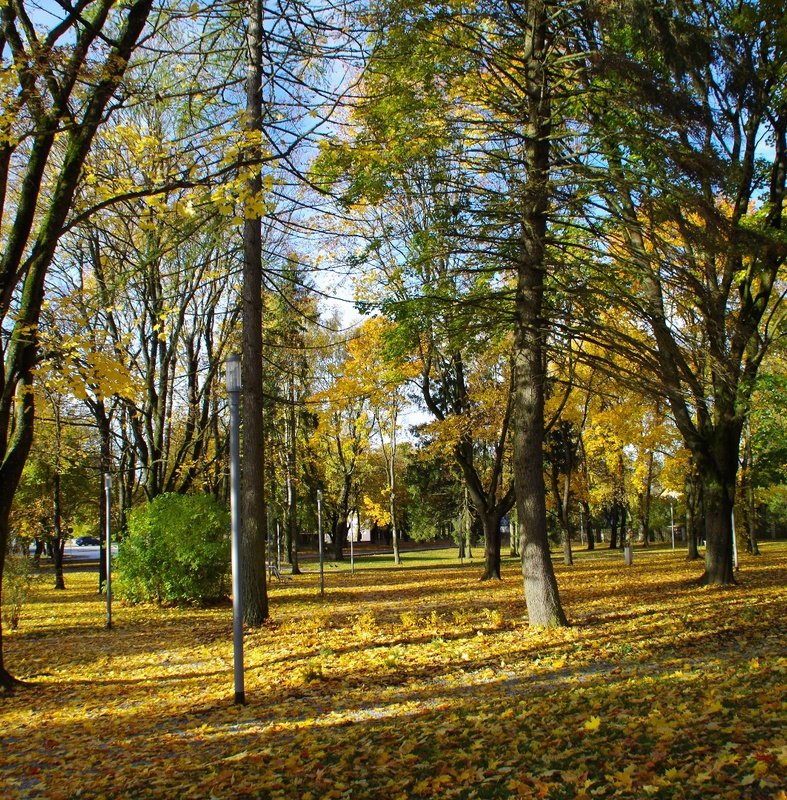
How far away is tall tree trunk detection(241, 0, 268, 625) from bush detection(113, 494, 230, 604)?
332cm

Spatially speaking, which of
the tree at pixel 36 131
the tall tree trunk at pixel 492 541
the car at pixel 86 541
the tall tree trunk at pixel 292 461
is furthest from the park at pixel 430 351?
the car at pixel 86 541

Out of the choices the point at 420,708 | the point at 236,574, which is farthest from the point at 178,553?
the point at 420,708

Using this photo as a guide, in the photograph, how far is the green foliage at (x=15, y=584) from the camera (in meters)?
12.5

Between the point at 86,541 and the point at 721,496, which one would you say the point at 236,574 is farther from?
the point at 86,541

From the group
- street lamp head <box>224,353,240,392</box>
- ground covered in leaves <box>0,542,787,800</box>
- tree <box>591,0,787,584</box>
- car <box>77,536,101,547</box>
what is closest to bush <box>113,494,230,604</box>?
ground covered in leaves <box>0,542,787,800</box>

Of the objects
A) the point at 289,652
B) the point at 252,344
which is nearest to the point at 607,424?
the point at 252,344

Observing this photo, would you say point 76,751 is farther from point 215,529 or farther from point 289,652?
point 215,529

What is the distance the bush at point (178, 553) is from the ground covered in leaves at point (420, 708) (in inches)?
107

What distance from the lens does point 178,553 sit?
15.0 meters

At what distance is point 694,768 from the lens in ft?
12.6

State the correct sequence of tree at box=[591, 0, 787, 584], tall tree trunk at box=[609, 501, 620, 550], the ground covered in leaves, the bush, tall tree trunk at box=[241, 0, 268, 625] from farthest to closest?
tall tree trunk at box=[609, 501, 620, 550] < the bush < tall tree trunk at box=[241, 0, 268, 625] < tree at box=[591, 0, 787, 584] < the ground covered in leaves

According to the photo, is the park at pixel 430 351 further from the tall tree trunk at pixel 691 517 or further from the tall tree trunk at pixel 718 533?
the tall tree trunk at pixel 691 517

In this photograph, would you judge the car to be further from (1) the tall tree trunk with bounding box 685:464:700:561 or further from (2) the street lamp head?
(2) the street lamp head

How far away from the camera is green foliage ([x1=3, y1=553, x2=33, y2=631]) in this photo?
12508 mm
